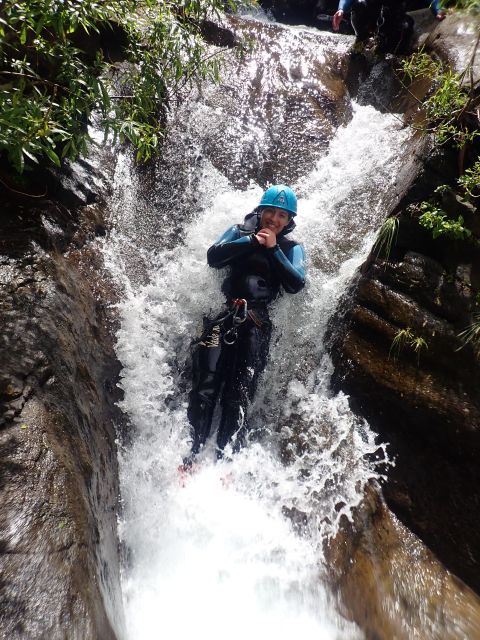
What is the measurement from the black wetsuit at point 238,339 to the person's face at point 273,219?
160mm

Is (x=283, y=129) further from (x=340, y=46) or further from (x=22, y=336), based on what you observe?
(x=22, y=336)

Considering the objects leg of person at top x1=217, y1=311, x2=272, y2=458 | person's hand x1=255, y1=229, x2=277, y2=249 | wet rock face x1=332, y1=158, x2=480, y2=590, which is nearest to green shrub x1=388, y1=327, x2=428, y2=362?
wet rock face x1=332, y1=158, x2=480, y2=590

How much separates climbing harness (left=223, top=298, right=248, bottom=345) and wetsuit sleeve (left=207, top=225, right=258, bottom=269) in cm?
49

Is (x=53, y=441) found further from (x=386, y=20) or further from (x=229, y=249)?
(x=386, y=20)

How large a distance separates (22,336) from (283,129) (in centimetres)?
537

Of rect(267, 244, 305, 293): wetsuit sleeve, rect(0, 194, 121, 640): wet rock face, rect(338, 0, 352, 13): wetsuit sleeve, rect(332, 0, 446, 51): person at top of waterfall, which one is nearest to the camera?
rect(0, 194, 121, 640): wet rock face

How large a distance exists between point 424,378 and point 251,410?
1755mm

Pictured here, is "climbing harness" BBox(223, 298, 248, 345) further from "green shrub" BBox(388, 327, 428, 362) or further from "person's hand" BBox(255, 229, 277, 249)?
"green shrub" BBox(388, 327, 428, 362)

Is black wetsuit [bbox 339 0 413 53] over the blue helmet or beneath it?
over

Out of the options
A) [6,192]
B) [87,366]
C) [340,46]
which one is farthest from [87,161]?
[340,46]

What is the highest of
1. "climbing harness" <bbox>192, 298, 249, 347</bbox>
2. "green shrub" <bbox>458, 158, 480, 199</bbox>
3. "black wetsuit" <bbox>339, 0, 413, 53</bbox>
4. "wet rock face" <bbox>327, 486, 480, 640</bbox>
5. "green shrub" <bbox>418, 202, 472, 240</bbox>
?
"black wetsuit" <bbox>339, 0, 413, 53</bbox>

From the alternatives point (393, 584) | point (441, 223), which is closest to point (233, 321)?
point (441, 223)

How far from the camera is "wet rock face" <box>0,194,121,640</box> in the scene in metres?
1.86

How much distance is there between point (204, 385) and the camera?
12.6 feet
